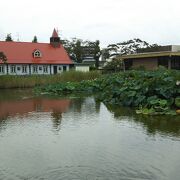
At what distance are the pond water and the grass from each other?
63.2 feet

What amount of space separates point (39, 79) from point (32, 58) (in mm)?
11654

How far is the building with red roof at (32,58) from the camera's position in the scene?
147 ft

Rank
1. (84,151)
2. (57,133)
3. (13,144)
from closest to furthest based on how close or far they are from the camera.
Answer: (84,151), (13,144), (57,133)

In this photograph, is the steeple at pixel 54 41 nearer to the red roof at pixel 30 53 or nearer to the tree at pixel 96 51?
the red roof at pixel 30 53

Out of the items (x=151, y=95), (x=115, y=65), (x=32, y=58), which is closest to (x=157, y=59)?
(x=115, y=65)

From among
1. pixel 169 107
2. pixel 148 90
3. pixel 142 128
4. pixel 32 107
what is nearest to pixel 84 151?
pixel 142 128

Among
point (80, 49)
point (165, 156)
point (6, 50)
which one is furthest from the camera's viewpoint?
point (80, 49)

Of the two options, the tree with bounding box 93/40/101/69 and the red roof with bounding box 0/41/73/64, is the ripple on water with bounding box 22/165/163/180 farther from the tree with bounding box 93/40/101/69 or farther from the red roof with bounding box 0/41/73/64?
the tree with bounding box 93/40/101/69

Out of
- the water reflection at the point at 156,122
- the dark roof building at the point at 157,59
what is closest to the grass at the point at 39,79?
the dark roof building at the point at 157,59

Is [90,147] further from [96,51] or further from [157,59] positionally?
[96,51]

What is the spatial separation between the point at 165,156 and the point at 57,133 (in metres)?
3.72

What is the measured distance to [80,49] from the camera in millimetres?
61469

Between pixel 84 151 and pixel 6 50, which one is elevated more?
pixel 6 50

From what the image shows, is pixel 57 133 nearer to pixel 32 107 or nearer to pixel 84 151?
pixel 84 151
